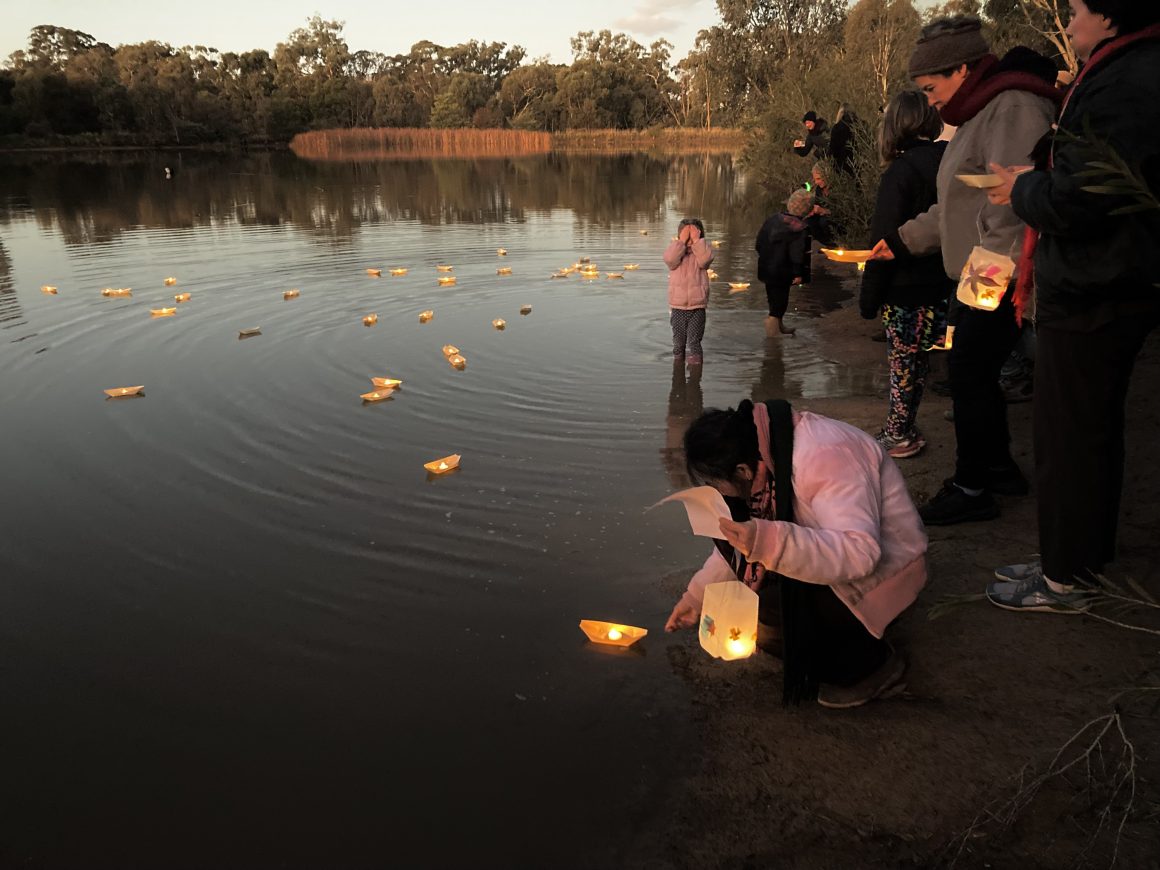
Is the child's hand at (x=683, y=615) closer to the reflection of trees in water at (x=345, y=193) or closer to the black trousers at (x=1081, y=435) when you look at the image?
the black trousers at (x=1081, y=435)

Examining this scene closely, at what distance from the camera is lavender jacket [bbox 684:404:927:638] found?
7.61 ft

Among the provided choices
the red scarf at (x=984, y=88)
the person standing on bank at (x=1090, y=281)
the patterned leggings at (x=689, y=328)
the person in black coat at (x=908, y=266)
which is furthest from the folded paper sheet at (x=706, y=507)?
the patterned leggings at (x=689, y=328)

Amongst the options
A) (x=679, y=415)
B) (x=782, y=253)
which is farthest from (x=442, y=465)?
(x=782, y=253)

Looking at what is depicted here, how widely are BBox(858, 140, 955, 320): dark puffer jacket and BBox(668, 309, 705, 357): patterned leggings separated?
279 centimetres

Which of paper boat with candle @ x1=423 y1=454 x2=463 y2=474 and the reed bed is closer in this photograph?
paper boat with candle @ x1=423 y1=454 x2=463 y2=474

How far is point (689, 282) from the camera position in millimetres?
7207

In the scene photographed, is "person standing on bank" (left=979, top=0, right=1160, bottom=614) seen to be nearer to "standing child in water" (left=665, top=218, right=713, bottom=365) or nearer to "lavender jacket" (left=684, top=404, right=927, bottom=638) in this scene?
"lavender jacket" (left=684, top=404, right=927, bottom=638)

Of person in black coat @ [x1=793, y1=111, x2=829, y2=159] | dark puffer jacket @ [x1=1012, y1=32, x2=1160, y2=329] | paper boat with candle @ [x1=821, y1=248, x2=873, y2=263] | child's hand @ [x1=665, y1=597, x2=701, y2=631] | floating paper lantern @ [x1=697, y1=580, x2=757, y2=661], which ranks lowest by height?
child's hand @ [x1=665, y1=597, x2=701, y2=631]

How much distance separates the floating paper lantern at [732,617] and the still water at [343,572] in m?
0.54

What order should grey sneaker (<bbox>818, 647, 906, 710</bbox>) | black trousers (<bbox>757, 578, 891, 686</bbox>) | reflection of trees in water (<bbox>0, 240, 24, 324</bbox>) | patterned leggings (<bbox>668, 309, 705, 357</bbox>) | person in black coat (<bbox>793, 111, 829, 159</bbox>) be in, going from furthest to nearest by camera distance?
person in black coat (<bbox>793, 111, 829, 159</bbox>)
reflection of trees in water (<bbox>0, 240, 24, 324</bbox>)
patterned leggings (<bbox>668, 309, 705, 357</bbox>)
grey sneaker (<bbox>818, 647, 906, 710</bbox>)
black trousers (<bbox>757, 578, 891, 686</bbox>)

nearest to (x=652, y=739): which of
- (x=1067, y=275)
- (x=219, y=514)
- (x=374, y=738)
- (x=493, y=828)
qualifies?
(x=493, y=828)

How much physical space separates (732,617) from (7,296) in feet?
39.8

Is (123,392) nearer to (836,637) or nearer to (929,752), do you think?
(836,637)

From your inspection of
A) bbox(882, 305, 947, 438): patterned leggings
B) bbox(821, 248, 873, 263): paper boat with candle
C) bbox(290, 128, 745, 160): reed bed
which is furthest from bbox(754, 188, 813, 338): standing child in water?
bbox(290, 128, 745, 160): reed bed
